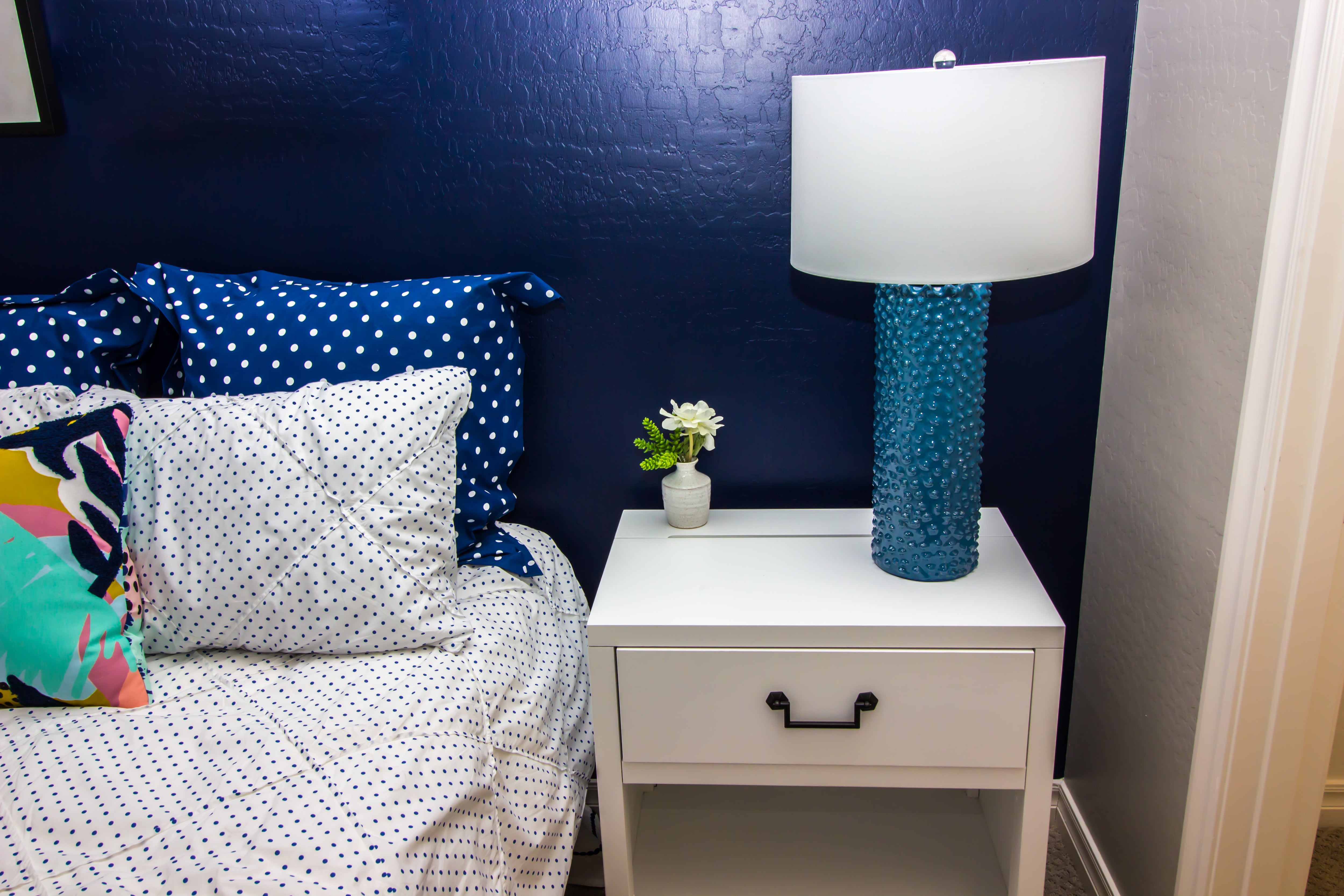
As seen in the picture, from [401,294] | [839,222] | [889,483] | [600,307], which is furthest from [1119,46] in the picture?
[401,294]

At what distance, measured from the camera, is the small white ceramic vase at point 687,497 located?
4.96 feet

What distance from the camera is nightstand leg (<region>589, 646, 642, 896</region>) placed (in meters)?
1.28

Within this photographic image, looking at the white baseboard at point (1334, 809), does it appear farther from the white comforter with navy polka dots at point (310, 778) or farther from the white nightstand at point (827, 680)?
the white comforter with navy polka dots at point (310, 778)

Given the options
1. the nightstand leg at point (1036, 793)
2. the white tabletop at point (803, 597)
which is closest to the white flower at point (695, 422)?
the white tabletop at point (803, 597)

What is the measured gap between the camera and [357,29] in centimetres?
146

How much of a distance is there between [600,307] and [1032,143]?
2.44 feet

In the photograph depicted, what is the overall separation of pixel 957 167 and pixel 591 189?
0.64 m

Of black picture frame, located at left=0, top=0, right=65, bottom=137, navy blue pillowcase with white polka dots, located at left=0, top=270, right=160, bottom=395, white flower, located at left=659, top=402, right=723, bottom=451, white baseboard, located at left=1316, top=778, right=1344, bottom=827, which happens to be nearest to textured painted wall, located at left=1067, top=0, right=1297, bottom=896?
white baseboard, located at left=1316, top=778, right=1344, bottom=827

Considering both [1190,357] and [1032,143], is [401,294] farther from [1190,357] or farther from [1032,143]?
[1190,357]

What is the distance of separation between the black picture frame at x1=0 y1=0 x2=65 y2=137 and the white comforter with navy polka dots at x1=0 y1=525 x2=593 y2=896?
915 mm

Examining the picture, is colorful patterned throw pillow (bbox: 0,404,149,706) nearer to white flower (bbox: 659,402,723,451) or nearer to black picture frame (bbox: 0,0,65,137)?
black picture frame (bbox: 0,0,65,137)

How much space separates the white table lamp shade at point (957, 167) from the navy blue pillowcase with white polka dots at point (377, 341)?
1.85 ft

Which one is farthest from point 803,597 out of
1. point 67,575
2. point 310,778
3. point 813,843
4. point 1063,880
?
point 67,575

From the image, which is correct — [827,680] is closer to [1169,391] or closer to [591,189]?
[1169,391]
